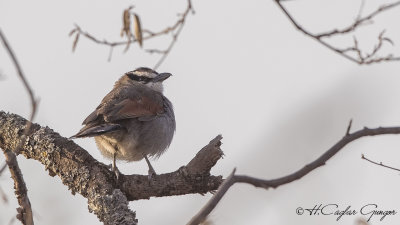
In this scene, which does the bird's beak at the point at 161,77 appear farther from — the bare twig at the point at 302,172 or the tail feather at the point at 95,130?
the bare twig at the point at 302,172

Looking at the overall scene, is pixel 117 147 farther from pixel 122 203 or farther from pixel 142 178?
pixel 122 203

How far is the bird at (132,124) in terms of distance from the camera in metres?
8.07

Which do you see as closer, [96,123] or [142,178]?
[142,178]

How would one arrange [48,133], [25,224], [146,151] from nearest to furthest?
[25,224] < [48,133] < [146,151]

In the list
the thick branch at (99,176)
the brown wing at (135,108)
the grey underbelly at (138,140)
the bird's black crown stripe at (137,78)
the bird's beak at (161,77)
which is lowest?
the thick branch at (99,176)

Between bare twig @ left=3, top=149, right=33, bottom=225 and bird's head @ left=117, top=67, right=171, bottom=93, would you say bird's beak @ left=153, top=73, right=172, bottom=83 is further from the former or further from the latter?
bare twig @ left=3, top=149, right=33, bottom=225

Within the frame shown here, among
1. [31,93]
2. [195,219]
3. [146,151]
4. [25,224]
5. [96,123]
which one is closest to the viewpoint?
[31,93]

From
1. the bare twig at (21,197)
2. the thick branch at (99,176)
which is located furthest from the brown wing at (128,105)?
the bare twig at (21,197)

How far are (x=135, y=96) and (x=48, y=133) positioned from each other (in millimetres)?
2321

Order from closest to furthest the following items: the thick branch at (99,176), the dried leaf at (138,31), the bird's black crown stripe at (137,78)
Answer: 1. the dried leaf at (138,31)
2. the thick branch at (99,176)
3. the bird's black crown stripe at (137,78)

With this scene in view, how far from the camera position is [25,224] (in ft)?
19.2

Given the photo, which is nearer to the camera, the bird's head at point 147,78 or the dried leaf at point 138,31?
the dried leaf at point 138,31

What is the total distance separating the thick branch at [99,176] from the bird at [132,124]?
0.88m

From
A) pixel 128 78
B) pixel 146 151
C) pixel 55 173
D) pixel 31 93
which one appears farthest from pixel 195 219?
pixel 128 78
